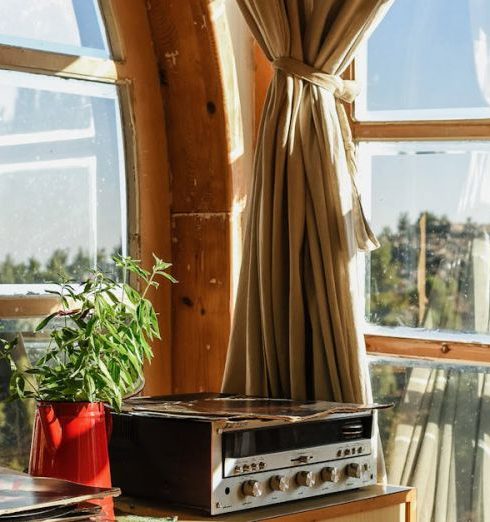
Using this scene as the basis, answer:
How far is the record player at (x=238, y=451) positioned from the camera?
2209 mm

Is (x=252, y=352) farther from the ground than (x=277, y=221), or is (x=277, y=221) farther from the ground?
(x=277, y=221)

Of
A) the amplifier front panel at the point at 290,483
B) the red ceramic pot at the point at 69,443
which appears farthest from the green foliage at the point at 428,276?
the red ceramic pot at the point at 69,443

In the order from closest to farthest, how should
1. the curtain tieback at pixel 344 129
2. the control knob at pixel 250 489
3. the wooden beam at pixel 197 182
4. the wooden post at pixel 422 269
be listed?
1. the control knob at pixel 250 489
2. the curtain tieback at pixel 344 129
3. the wooden post at pixel 422 269
4. the wooden beam at pixel 197 182

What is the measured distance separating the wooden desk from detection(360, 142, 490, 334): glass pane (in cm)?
53

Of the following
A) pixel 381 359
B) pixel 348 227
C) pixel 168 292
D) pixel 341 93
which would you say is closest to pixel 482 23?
pixel 341 93

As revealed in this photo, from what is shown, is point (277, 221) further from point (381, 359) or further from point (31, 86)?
point (31, 86)

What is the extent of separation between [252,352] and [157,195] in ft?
1.98

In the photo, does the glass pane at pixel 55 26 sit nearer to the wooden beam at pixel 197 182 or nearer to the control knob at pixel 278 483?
the wooden beam at pixel 197 182

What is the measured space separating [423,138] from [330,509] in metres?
1.03

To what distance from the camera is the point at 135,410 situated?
2371mm

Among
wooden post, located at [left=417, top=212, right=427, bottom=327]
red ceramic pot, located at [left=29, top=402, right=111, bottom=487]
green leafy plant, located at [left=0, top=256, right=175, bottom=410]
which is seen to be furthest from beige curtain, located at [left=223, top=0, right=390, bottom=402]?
red ceramic pot, located at [left=29, top=402, right=111, bottom=487]

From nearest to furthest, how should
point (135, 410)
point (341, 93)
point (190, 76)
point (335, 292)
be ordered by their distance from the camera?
point (135, 410) → point (335, 292) → point (341, 93) → point (190, 76)

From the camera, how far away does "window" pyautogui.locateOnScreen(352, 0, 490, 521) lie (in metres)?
2.79

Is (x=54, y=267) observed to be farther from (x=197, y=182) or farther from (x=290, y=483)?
(x=290, y=483)
